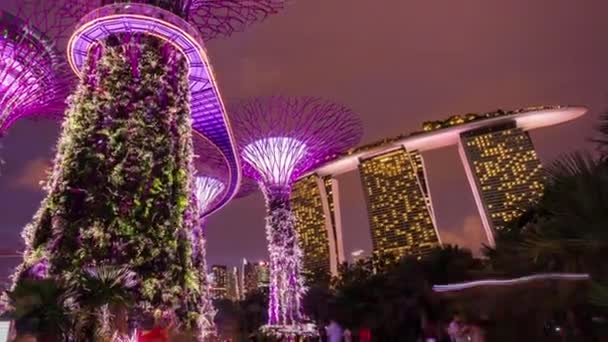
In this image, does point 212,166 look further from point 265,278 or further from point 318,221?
point 318,221

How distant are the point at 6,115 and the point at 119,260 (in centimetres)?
997

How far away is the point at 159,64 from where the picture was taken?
41.4 feet

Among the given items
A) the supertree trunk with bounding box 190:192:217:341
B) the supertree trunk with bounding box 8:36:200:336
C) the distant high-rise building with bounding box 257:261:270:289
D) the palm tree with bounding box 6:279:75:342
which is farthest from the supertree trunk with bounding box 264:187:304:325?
the distant high-rise building with bounding box 257:261:270:289

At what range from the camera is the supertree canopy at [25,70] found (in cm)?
1703

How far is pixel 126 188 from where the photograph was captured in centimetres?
1120

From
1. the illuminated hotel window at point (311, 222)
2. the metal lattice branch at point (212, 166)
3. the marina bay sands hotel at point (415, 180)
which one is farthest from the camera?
the illuminated hotel window at point (311, 222)

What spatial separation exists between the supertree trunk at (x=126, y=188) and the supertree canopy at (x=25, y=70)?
6339 millimetres

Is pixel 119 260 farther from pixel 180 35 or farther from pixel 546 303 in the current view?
pixel 546 303

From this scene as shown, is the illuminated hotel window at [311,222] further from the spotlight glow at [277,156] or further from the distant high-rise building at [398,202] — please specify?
the spotlight glow at [277,156]

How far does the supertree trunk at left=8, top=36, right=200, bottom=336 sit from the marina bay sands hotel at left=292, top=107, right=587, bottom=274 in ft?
185

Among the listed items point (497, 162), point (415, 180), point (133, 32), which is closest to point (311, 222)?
point (415, 180)

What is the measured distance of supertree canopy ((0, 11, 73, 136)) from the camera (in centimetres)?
1703

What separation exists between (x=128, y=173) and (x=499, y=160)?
73.0 m

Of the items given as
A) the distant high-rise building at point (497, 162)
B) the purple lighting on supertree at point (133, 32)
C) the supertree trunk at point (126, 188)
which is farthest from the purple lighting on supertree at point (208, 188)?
the distant high-rise building at point (497, 162)
